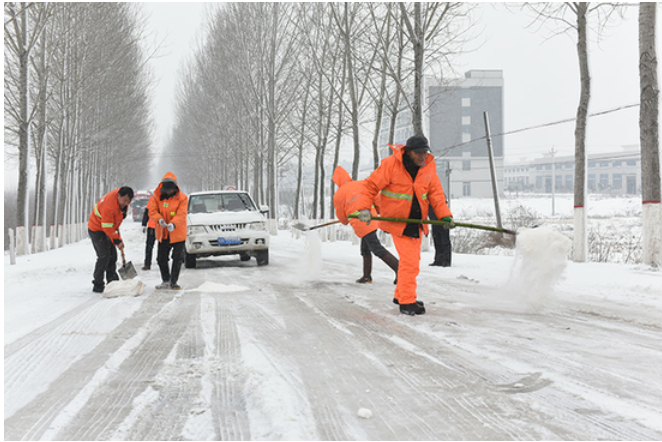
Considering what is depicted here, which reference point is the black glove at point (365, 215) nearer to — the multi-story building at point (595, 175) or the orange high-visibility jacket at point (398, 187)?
the orange high-visibility jacket at point (398, 187)

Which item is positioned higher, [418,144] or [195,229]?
[418,144]

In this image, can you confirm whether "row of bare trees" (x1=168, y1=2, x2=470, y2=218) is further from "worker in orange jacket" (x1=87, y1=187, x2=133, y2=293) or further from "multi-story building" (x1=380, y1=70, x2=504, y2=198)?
"multi-story building" (x1=380, y1=70, x2=504, y2=198)

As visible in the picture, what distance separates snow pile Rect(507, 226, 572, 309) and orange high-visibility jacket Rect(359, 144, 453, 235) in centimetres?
107

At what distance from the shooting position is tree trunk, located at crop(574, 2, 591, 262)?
11852 millimetres

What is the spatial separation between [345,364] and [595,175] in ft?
323

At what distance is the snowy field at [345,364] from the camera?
293 centimetres

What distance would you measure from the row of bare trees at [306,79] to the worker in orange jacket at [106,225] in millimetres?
8401

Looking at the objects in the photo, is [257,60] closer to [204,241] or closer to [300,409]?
[204,241]

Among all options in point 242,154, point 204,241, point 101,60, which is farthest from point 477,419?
point 242,154

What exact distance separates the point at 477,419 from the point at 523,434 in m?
0.27

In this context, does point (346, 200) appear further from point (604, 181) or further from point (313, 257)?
point (604, 181)

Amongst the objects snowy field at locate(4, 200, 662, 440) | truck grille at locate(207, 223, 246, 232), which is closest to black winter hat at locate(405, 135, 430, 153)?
snowy field at locate(4, 200, 662, 440)

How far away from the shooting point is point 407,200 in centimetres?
610

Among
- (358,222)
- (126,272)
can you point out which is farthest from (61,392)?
(126,272)
